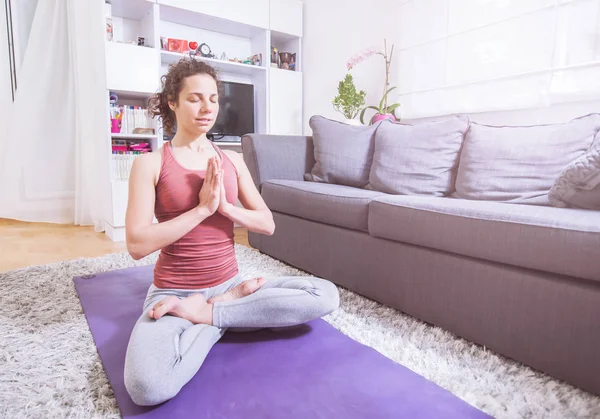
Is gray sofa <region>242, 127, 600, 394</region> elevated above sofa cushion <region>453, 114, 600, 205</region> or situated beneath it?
situated beneath

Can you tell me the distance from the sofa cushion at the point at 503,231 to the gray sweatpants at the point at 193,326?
16.1 inches

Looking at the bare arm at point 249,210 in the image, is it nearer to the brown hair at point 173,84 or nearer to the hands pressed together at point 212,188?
the hands pressed together at point 212,188

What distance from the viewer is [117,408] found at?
3.12ft

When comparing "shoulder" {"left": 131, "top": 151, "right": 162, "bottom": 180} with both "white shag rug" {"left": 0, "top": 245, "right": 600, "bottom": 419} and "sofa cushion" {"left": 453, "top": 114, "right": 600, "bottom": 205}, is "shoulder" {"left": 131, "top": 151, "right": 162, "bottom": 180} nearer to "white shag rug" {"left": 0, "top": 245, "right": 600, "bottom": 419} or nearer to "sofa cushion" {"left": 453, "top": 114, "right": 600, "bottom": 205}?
"white shag rug" {"left": 0, "top": 245, "right": 600, "bottom": 419}

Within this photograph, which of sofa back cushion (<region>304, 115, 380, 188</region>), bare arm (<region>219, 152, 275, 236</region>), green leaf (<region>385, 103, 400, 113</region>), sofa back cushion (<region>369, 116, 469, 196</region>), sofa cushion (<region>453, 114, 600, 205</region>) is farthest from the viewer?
green leaf (<region>385, 103, 400, 113</region>)

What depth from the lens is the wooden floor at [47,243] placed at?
237 cm

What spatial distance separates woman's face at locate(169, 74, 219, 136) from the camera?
1171 millimetres

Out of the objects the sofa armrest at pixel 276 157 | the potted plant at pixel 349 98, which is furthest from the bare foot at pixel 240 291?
the potted plant at pixel 349 98

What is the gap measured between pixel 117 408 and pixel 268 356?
41 cm

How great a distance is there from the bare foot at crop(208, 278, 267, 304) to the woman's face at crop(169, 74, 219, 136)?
507 mm

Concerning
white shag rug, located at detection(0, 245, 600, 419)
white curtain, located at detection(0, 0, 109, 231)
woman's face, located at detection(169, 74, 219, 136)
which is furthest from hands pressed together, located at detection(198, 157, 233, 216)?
white curtain, located at detection(0, 0, 109, 231)

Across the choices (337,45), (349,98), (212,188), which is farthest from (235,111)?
(212,188)

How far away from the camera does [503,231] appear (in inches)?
46.4

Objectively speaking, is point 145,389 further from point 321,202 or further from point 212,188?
point 321,202
